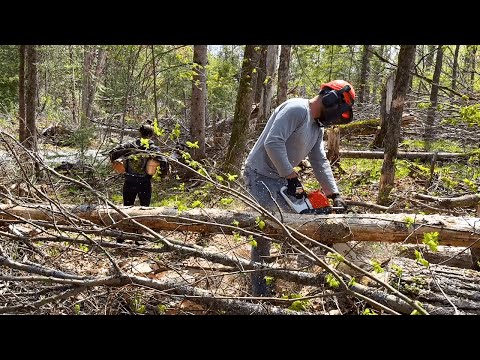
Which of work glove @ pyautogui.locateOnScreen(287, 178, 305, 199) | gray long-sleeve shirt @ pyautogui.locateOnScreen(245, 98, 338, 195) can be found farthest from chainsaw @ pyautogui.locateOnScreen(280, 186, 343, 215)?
gray long-sleeve shirt @ pyautogui.locateOnScreen(245, 98, 338, 195)

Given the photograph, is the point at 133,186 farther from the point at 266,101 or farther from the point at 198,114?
the point at 266,101

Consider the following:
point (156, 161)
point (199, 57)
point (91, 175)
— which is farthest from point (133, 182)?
point (199, 57)

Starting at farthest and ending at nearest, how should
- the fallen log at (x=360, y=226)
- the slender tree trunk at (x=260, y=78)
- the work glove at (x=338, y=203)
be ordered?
the slender tree trunk at (x=260, y=78)
the work glove at (x=338, y=203)
the fallen log at (x=360, y=226)

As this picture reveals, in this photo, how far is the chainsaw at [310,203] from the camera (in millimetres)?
3896

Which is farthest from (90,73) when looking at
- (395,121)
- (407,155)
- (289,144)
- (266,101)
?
(289,144)

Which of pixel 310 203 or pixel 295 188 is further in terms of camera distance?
pixel 310 203

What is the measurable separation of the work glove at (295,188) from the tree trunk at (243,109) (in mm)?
3781

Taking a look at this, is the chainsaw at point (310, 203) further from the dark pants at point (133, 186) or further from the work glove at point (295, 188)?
the dark pants at point (133, 186)

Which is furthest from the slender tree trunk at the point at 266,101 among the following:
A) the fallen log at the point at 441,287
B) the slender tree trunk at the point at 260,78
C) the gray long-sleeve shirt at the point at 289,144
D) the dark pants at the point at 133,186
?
the fallen log at the point at 441,287

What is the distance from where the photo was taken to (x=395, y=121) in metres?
6.26

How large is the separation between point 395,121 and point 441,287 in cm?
373
